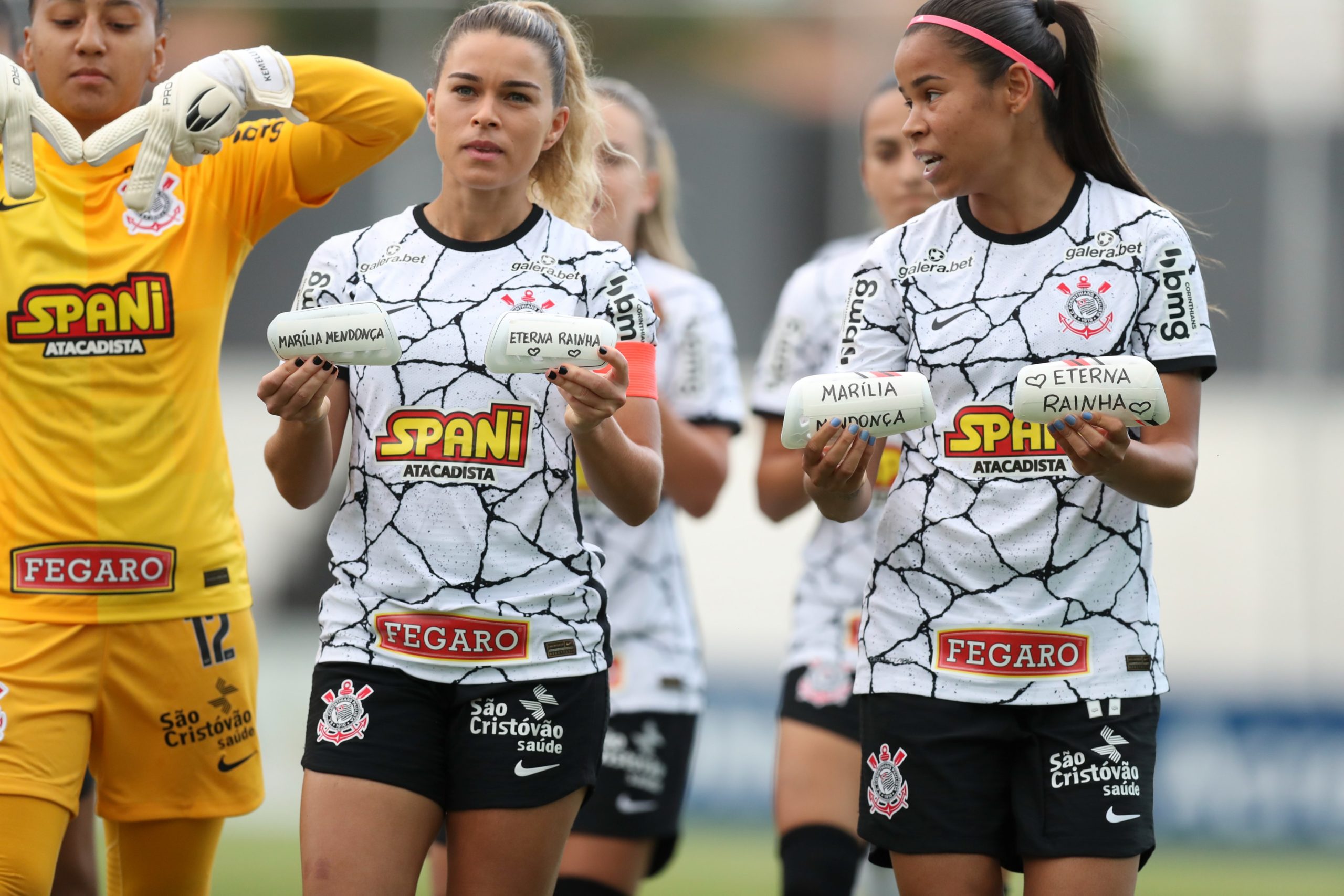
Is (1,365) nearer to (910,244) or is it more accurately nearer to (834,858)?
(910,244)

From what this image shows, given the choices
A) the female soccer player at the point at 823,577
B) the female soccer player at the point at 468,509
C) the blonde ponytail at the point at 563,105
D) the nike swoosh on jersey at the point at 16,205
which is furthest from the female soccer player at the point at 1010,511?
the nike swoosh on jersey at the point at 16,205

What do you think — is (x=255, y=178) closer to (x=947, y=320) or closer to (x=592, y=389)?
(x=592, y=389)

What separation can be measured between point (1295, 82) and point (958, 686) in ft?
27.6

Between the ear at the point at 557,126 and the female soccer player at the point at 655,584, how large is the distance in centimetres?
68

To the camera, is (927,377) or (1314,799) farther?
(1314,799)

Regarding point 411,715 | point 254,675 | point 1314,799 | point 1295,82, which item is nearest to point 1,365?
point 254,675

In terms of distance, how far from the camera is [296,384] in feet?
9.62

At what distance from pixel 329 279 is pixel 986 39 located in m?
1.29

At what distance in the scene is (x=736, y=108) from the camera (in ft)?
35.8

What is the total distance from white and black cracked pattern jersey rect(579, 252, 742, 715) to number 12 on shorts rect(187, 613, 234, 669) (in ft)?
3.52

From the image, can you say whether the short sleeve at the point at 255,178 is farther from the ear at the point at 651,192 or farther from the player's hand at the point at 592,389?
the ear at the point at 651,192

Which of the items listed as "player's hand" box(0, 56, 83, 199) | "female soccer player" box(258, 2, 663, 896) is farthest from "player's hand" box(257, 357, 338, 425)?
"player's hand" box(0, 56, 83, 199)

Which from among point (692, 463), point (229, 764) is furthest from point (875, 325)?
point (229, 764)

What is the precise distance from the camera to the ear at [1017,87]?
309 centimetres
